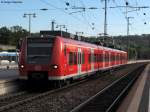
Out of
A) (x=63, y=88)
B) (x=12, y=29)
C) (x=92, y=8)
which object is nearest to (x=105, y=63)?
(x=92, y=8)

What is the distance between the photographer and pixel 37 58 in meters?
22.4

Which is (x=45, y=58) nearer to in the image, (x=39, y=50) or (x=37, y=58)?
(x=37, y=58)

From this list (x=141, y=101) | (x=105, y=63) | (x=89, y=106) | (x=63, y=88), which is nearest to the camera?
(x=89, y=106)

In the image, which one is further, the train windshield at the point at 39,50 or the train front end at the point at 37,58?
the train windshield at the point at 39,50

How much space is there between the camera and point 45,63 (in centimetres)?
2219

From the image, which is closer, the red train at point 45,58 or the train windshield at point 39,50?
the red train at point 45,58

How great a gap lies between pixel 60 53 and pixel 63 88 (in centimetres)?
286

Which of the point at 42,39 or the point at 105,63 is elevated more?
the point at 42,39

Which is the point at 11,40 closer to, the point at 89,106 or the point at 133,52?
the point at 133,52

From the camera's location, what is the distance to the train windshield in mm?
22328

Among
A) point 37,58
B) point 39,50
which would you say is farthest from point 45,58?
point 39,50

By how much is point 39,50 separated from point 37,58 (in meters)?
0.46

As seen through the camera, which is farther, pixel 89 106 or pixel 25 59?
pixel 25 59

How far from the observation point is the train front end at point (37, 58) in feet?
72.6
